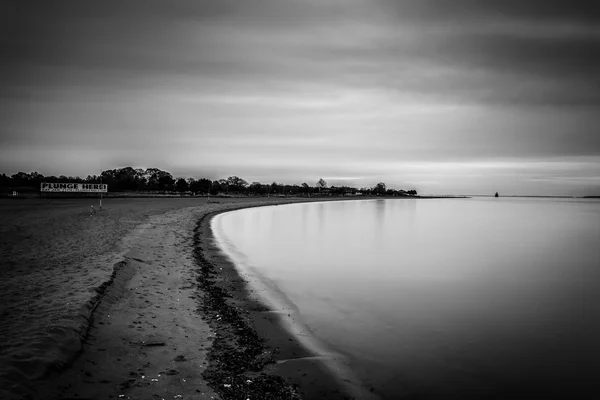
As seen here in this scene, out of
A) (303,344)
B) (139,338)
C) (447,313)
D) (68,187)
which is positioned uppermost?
(68,187)

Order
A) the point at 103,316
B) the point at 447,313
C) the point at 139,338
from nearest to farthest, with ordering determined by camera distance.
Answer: the point at 139,338
the point at 103,316
the point at 447,313

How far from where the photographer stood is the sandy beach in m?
5.95

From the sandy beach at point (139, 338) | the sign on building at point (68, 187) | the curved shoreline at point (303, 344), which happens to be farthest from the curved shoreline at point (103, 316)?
the sign on building at point (68, 187)

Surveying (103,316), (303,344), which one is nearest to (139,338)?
(103,316)

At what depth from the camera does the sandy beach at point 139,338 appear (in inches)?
234

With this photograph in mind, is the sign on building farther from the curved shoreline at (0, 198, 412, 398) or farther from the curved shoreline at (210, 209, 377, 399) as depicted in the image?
the curved shoreline at (210, 209, 377, 399)

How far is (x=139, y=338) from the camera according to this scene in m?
7.81

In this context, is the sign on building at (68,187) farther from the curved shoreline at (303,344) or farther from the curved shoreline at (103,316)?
the curved shoreline at (303,344)

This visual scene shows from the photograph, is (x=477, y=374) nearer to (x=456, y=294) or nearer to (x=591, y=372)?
(x=591, y=372)

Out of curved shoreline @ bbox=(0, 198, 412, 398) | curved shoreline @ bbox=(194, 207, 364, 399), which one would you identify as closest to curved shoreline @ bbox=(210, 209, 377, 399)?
curved shoreline @ bbox=(194, 207, 364, 399)

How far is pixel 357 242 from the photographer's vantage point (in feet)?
106

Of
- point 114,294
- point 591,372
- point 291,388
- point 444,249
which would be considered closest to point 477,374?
point 591,372

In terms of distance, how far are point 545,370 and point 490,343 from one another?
1.52 metres

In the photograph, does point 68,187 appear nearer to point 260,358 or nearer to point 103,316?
point 103,316
